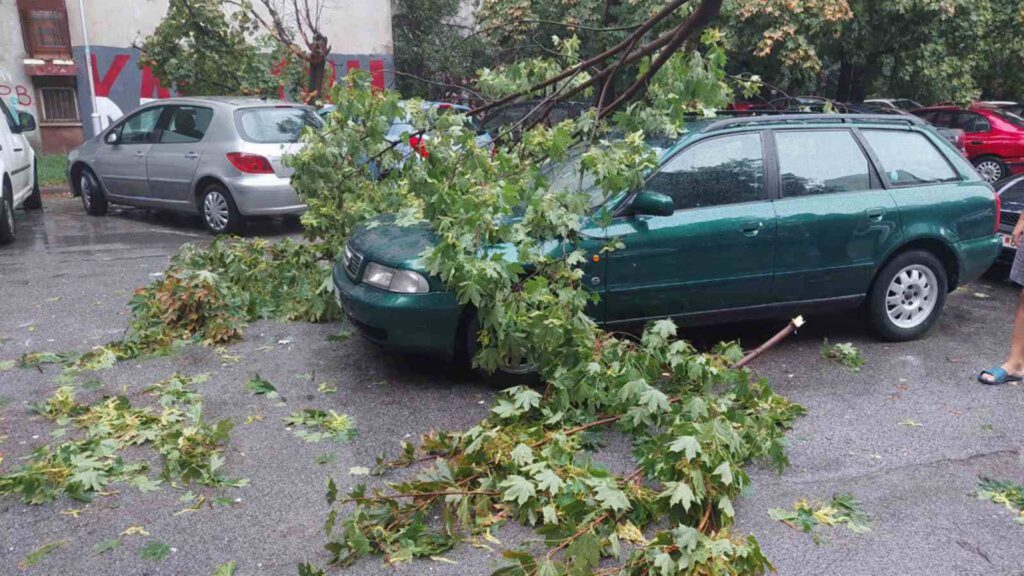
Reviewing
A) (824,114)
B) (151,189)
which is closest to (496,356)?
(824,114)

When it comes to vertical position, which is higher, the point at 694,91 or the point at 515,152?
the point at 694,91

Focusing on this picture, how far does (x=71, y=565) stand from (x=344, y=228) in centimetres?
373

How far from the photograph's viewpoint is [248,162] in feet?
33.5

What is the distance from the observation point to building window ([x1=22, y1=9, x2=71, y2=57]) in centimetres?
1786

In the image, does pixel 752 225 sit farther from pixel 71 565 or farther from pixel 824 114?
pixel 71 565

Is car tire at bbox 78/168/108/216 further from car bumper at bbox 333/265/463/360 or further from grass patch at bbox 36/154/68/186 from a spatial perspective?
car bumper at bbox 333/265/463/360

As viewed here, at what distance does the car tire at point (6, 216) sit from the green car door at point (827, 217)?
8.50 metres

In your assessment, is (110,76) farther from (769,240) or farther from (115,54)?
(769,240)

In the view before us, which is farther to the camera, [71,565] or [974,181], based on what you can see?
[974,181]

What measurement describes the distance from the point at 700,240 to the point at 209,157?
6899mm

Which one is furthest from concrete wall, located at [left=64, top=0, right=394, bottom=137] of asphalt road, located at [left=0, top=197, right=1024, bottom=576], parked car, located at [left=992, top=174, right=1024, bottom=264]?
parked car, located at [left=992, top=174, right=1024, bottom=264]

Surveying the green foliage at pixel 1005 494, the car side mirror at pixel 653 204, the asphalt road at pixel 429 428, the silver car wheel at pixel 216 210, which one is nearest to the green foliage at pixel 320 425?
the asphalt road at pixel 429 428

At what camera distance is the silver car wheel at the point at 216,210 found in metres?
10.5

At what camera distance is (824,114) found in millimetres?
6234
